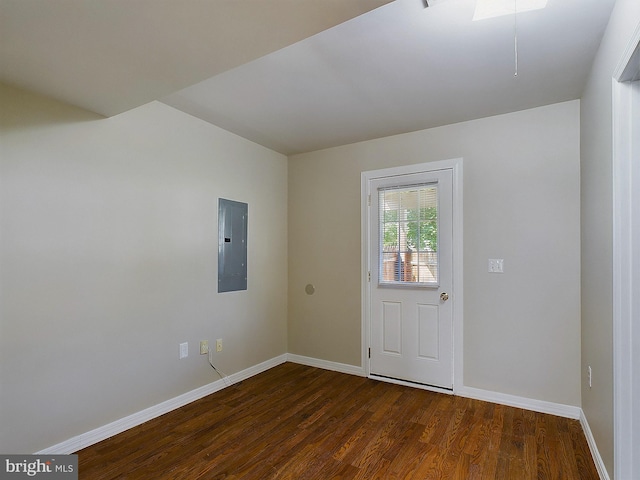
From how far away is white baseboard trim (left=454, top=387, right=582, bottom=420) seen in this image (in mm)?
2672

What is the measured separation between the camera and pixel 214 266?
10.5ft

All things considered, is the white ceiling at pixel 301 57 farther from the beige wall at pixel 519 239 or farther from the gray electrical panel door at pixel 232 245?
the gray electrical panel door at pixel 232 245

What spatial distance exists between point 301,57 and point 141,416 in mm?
2711

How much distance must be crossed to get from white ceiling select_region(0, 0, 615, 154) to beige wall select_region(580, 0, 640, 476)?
0.61ft

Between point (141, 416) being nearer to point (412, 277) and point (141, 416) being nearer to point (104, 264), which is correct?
point (104, 264)

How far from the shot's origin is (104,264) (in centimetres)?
239

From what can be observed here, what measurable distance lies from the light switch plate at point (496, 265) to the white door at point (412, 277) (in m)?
0.32

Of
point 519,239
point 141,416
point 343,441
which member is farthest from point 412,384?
point 141,416

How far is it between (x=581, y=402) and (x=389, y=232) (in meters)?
2.00

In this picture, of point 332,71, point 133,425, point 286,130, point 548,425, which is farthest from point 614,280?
point 133,425

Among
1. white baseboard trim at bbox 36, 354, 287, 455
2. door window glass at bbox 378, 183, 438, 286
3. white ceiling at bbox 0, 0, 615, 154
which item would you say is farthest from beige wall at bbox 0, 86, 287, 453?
door window glass at bbox 378, 183, 438, 286

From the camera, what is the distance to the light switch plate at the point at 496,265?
→ 2936 millimetres

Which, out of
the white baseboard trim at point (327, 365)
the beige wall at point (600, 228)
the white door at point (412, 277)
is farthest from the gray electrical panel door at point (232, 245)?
the beige wall at point (600, 228)

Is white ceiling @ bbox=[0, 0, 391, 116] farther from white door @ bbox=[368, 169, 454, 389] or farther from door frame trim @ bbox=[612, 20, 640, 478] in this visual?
white door @ bbox=[368, 169, 454, 389]
